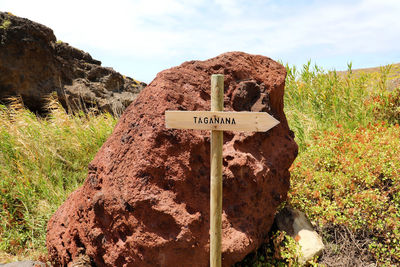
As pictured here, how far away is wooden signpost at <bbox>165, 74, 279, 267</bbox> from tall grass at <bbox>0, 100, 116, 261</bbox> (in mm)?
2716

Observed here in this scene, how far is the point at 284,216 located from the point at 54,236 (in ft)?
8.09

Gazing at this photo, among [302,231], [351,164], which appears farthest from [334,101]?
[302,231]

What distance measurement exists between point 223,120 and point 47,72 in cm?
659

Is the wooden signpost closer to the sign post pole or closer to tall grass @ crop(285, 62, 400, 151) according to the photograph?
the sign post pole

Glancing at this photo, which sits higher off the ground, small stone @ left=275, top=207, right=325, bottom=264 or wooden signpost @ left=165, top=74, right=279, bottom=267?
wooden signpost @ left=165, top=74, right=279, bottom=267

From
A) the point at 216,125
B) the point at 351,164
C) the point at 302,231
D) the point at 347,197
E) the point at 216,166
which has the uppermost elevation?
the point at 216,125

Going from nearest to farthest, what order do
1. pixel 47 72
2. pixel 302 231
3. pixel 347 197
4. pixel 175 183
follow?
pixel 175 183 → pixel 302 231 → pixel 347 197 → pixel 47 72

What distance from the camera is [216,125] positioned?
2.58m

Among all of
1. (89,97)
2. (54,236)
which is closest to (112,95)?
(89,97)

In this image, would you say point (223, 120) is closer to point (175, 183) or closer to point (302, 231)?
point (175, 183)

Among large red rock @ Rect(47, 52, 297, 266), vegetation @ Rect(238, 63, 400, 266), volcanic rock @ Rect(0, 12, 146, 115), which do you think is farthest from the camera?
volcanic rock @ Rect(0, 12, 146, 115)

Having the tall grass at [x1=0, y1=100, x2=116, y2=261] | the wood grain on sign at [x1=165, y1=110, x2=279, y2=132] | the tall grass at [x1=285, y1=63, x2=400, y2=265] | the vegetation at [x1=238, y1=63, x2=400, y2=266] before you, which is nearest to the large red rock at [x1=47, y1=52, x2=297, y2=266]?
the wood grain on sign at [x1=165, y1=110, x2=279, y2=132]

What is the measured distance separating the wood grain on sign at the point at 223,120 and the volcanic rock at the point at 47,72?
463cm

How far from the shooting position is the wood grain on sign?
8.23 feet
